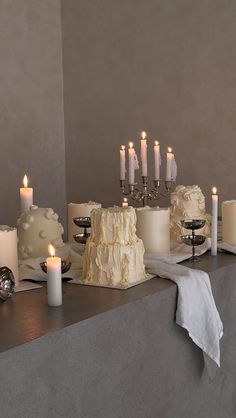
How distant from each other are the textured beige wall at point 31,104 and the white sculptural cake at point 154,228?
2115 millimetres

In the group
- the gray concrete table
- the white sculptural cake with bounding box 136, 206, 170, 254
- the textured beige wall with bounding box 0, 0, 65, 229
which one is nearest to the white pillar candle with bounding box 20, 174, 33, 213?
the white sculptural cake with bounding box 136, 206, 170, 254

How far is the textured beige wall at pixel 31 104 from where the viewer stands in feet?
12.2

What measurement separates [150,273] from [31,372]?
608 mm

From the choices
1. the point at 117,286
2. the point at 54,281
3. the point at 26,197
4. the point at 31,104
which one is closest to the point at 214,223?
the point at 117,286

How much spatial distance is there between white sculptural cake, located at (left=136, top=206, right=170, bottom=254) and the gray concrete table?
0.40 feet

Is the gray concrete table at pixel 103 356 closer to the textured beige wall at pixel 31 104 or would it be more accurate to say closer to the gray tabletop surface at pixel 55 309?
the gray tabletop surface at pixel 55 309

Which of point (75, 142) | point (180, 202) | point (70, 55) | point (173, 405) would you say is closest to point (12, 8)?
point (70, 55)

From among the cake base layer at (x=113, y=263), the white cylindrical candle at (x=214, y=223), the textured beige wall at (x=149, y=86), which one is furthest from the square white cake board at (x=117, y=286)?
the textured beige wall at (x=149, y=86)

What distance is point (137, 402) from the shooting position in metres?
1.37

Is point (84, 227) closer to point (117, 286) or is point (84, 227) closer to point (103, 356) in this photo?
point (117, 286)

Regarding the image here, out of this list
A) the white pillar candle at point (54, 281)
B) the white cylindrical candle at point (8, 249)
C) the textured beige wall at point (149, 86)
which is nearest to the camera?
the white pillar candle at point (54, 281)

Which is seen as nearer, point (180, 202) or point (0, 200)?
point (180, 202)

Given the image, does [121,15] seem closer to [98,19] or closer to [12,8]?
[98,19]

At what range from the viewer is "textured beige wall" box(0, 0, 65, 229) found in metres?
3.73
